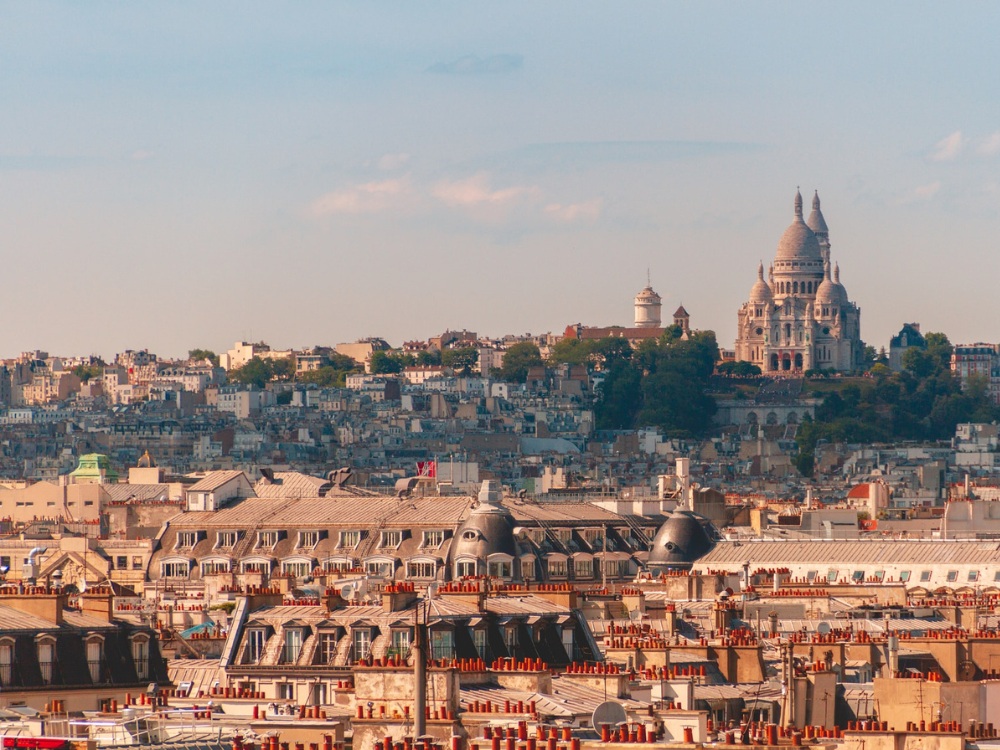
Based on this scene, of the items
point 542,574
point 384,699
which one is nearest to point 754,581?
point 542,574

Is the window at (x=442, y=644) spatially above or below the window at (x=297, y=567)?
below

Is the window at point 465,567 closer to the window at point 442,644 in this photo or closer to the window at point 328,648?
the window at point 328,648

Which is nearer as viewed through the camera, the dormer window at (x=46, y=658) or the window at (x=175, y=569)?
the dormer window at (x=46, y=658)

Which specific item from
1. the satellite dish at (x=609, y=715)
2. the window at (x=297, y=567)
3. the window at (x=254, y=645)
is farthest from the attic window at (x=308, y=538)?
the satellite dish at (x=609, y=715)

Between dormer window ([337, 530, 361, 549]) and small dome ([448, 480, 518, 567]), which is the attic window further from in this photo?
small dome ([448, 480, 518, 567])

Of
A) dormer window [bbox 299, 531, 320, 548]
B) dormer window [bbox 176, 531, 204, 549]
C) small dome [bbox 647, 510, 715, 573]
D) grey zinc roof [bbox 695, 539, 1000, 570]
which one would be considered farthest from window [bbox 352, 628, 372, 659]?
dormer window [bbox 176, 531, 204, 549]

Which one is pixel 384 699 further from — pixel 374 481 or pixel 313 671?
pixel 374 481

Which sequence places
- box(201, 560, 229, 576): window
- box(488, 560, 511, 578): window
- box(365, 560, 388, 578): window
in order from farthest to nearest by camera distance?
1. box(201, 560, 229, 576): window
2. box(365, 560, 388, 578): window
3. box(488, 560, 511, 578): window
